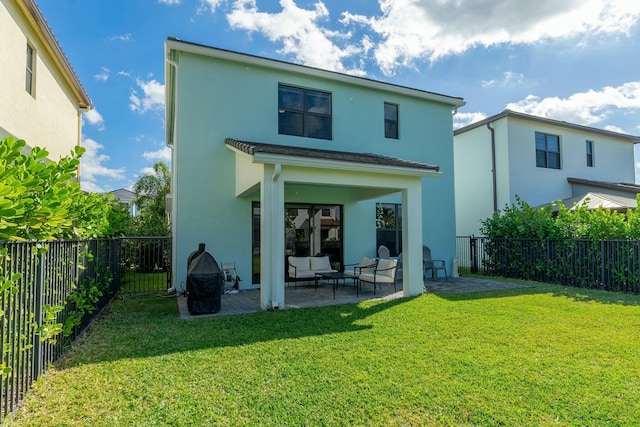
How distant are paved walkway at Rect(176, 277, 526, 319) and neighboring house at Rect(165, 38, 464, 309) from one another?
2.30ft

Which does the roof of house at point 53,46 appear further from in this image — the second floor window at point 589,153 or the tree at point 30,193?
the second floor window at point 589,153

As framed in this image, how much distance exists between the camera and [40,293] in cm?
382

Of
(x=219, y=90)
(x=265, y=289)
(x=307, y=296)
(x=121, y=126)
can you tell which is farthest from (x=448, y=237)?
(x=121, y=126)

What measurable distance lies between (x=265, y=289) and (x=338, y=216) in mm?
5020

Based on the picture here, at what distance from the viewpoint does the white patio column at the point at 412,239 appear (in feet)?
28.9

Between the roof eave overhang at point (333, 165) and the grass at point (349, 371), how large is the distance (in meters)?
3.22

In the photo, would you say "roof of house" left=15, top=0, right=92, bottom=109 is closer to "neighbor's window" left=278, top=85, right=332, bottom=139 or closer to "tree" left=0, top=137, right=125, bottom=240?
"neighbor's window" left=278, top=85, right=332, bottom=139

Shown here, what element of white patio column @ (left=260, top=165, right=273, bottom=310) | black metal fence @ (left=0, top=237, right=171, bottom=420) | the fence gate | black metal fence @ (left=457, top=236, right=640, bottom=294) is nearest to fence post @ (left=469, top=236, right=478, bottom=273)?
black metal fence @ (left=457, top=236, right=640, bottom=294)

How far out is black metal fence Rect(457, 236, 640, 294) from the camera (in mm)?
9719

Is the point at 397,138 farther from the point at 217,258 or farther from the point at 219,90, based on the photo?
the point at 217,258

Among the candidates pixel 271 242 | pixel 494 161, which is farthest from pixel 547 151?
pixel 271 242

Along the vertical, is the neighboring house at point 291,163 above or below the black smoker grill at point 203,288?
above

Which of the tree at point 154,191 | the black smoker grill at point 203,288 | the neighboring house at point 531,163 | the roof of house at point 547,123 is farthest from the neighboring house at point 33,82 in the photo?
A: the neighboring house at point 531,163

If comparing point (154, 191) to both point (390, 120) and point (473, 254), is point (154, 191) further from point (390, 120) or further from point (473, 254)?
point (473, 254)
